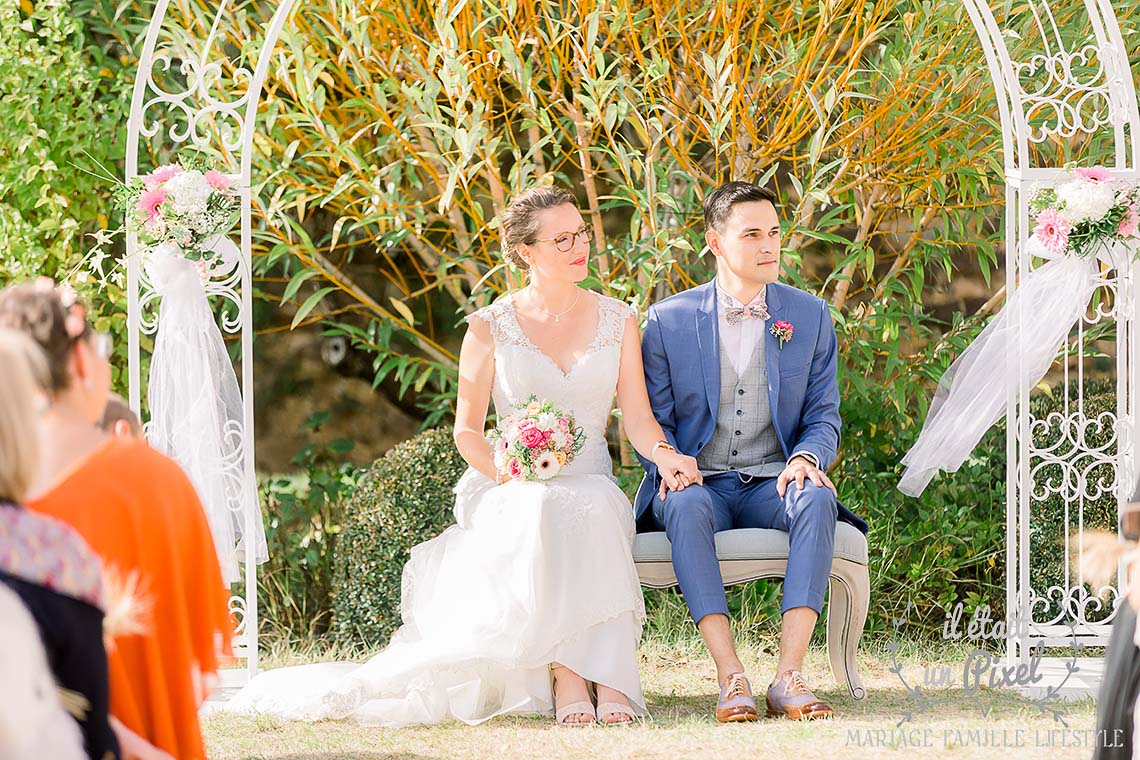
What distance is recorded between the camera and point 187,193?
15.1 feet

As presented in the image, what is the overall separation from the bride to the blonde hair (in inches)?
83.6

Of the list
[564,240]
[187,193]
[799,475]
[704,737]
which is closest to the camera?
[704,737]

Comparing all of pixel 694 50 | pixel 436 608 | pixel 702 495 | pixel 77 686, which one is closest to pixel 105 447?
pixel 77 686

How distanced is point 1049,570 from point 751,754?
216 centimetres

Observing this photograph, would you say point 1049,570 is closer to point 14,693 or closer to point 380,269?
point 380,269

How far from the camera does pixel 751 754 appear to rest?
3840mm

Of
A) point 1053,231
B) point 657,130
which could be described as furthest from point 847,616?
point 657,130

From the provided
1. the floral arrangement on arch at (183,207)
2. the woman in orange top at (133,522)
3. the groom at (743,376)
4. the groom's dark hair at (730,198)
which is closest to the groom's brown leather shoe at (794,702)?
the groom at (743,376)

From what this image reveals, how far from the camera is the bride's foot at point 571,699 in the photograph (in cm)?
423

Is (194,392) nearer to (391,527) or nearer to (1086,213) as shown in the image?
(391,527)

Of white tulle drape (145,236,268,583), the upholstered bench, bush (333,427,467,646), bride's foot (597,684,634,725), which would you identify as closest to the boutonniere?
the upholstered bench

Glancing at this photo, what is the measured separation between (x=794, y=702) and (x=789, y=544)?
20.0 inches

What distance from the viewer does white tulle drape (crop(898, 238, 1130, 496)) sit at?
15.3ft

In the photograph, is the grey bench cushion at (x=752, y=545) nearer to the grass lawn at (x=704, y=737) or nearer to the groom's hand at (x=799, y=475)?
the groom's hand at (x=799, y=475)
